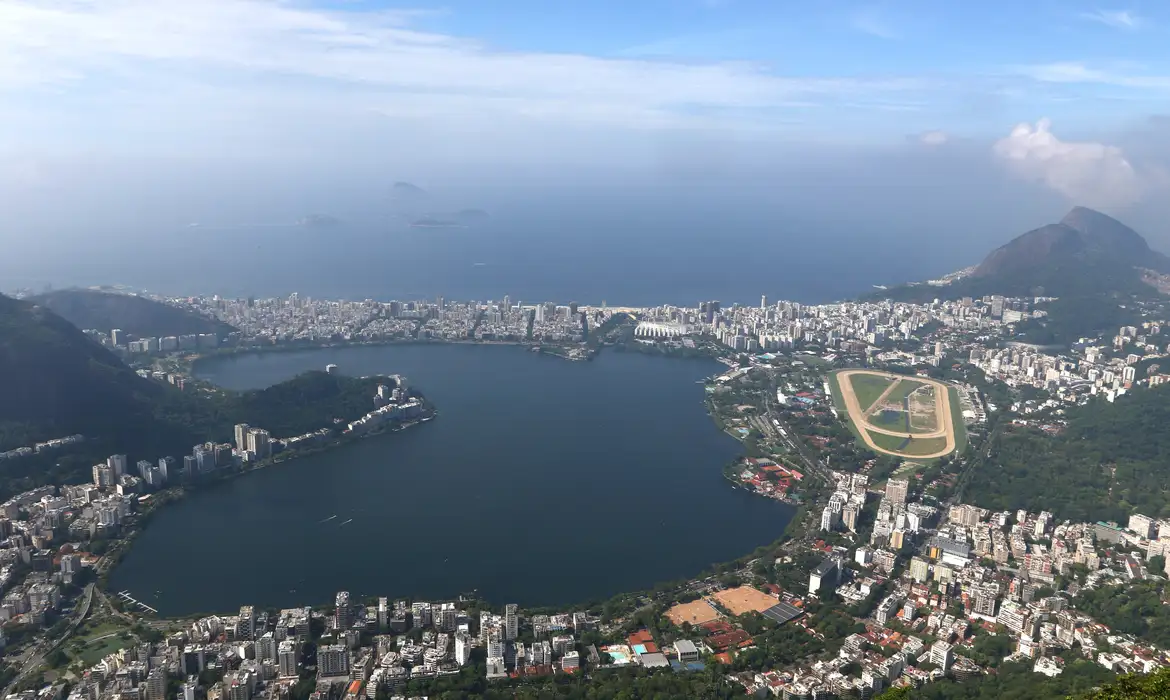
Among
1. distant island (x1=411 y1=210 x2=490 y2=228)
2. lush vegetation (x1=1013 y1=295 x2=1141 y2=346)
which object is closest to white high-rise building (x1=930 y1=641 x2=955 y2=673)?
lush vegetation (x1=1013 y1=295 x2=1141 y2=346)

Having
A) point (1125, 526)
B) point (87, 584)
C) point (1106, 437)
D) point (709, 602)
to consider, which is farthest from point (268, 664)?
point (1106, 437)

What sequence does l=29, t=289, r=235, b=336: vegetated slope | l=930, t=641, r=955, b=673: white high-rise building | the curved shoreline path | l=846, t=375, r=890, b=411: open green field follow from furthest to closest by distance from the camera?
1. l=29, t=289, r=235, b=336: vegetated slope
2. l=846, t=375, r=890, b=411: open green field
3. the curved shoreline path
4. l=930, t=641, r=955, b=673: white high-rise building

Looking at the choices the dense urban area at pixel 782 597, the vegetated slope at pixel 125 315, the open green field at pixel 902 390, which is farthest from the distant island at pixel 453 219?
the open green field at pixel 902 390

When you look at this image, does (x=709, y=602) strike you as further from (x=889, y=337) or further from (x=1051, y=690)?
(x=889, y=337)

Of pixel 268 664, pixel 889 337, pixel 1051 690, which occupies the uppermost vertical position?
pixel 889 337

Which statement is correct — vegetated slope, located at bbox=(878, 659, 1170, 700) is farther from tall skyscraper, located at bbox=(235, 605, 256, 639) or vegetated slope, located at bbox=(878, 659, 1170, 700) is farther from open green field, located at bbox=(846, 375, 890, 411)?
open green field, located at bbox=(846, 375, 890, 411)

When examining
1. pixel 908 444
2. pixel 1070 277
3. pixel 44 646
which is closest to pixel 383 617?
pixel 44 646

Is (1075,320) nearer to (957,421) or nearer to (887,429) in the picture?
(957,421)
